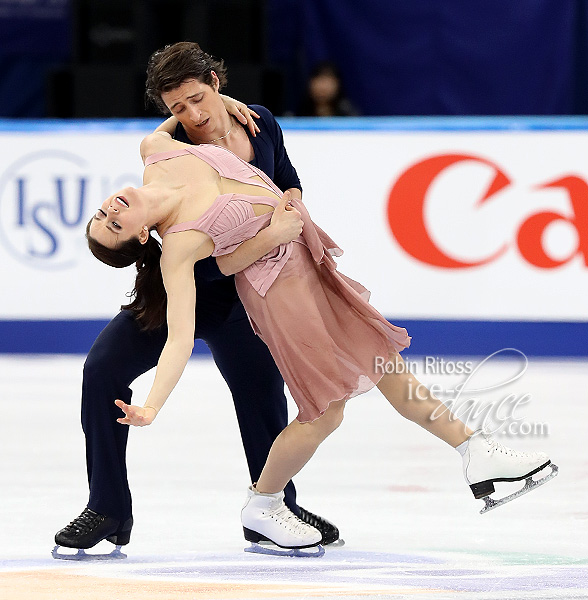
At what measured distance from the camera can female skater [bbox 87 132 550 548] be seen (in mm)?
2584

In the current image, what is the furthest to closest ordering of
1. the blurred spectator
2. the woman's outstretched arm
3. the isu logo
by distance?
the blurred spectator, the isu logo, the woman's outstretched arm

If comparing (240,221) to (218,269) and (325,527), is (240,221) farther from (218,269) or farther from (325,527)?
(325,527)

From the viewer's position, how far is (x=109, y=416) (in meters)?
2.77

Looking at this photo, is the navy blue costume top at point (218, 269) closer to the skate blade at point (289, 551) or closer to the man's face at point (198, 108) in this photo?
the man's face at point (198, 108)

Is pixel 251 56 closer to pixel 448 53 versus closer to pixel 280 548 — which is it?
pixel 448 53

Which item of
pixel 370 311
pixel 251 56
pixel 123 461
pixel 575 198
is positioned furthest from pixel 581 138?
pixel 123 461

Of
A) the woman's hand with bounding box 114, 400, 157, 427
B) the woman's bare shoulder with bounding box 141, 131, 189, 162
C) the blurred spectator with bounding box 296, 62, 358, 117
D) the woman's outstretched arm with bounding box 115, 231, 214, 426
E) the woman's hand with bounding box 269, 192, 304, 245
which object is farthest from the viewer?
the blurred spectator with bounding box 296, 62, 358, 117

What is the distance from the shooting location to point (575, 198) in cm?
529

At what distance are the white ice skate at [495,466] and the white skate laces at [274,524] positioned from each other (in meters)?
0.40

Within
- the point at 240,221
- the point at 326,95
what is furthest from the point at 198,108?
the point at 326,95

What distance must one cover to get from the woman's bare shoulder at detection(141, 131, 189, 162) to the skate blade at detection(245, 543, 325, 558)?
967 millimetres

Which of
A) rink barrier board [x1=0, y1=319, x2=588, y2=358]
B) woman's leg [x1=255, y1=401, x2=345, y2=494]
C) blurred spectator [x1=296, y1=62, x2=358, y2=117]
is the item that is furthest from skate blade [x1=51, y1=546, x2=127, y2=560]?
blurred spectator [x1=296, y1=62, x2=358, y2=117]

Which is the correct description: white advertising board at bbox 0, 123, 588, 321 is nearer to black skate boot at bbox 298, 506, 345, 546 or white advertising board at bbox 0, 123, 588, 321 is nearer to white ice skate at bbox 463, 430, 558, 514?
black skate boot at bbox 298, 506, 345, 546

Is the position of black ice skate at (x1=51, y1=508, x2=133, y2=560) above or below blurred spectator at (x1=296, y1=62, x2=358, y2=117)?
below
